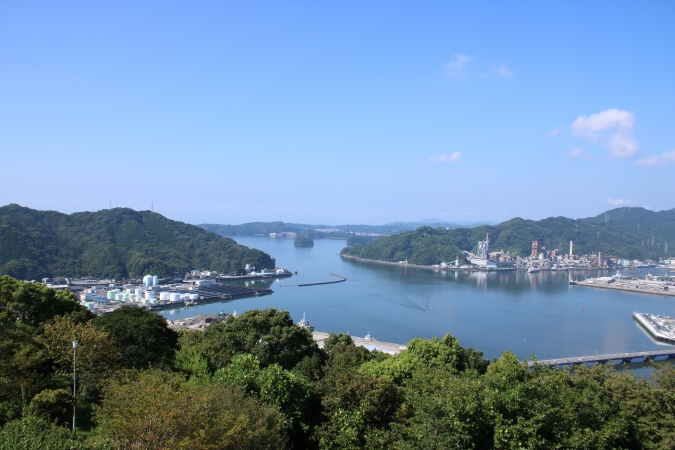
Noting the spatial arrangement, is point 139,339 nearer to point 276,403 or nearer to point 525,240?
point 276,403

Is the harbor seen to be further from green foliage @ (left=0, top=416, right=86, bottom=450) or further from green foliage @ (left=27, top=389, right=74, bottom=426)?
green foliage @ (left=0, top=416, right=86, bottom=450)

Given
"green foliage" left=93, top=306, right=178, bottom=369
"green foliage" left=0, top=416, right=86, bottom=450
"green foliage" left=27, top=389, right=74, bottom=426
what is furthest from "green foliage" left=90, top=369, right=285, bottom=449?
"green foliage" left=93, top=306, right=178, bottom=369

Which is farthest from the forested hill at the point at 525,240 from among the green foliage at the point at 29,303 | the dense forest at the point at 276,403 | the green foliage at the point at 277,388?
the green foliage at the point at 277,388

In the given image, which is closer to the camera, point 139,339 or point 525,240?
point 139,339

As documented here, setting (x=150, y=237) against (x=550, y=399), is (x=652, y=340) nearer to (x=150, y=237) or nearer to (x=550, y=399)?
(x=550, y=399)

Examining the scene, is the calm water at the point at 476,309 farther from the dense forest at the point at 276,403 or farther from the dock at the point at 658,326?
the dense forest at the point at 276,403

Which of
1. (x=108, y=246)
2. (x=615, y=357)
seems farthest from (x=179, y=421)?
(x=108, y=246)

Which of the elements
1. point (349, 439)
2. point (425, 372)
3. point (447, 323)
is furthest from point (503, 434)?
point (447, 323)
